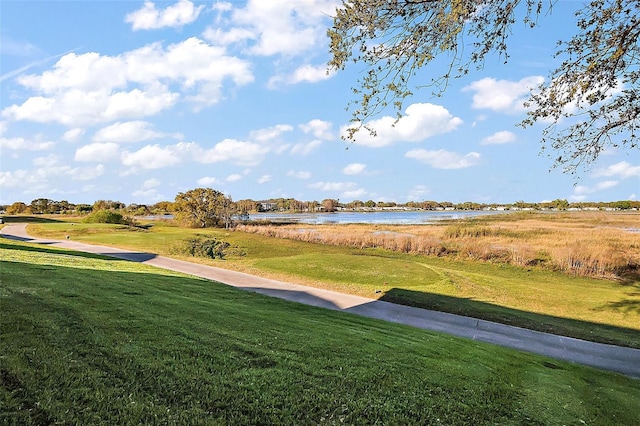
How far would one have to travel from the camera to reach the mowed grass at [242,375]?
11.0ft

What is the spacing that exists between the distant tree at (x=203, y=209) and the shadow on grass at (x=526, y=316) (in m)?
51.8

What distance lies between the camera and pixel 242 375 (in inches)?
165

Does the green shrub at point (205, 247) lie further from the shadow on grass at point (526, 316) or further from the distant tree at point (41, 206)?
the distant tree at point (41, 206)

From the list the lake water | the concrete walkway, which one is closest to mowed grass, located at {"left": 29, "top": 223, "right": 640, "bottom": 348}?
the concrete walkway

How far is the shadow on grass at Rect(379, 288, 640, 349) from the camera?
36.2ft

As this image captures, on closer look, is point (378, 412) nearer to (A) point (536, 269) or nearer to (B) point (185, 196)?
(A) point (536, 269)

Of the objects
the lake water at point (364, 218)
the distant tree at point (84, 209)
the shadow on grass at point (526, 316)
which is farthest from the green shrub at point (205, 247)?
the distant tree at point (84, 209)

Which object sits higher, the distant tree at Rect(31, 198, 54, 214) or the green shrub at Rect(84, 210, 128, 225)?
the distant tree at Rect(31, 198, 54, 214)

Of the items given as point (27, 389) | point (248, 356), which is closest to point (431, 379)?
point (248, 356)

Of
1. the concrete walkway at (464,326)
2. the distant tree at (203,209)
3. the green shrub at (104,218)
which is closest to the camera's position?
the concrete walkway at (464,326)

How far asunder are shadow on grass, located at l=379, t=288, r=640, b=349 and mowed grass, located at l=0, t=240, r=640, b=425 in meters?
3.99

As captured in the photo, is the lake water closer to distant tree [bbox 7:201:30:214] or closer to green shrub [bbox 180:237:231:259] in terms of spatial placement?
green shrub [bbox 180:237:231:259]

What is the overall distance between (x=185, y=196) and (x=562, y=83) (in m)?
65.1

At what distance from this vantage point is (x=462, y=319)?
11.9m
